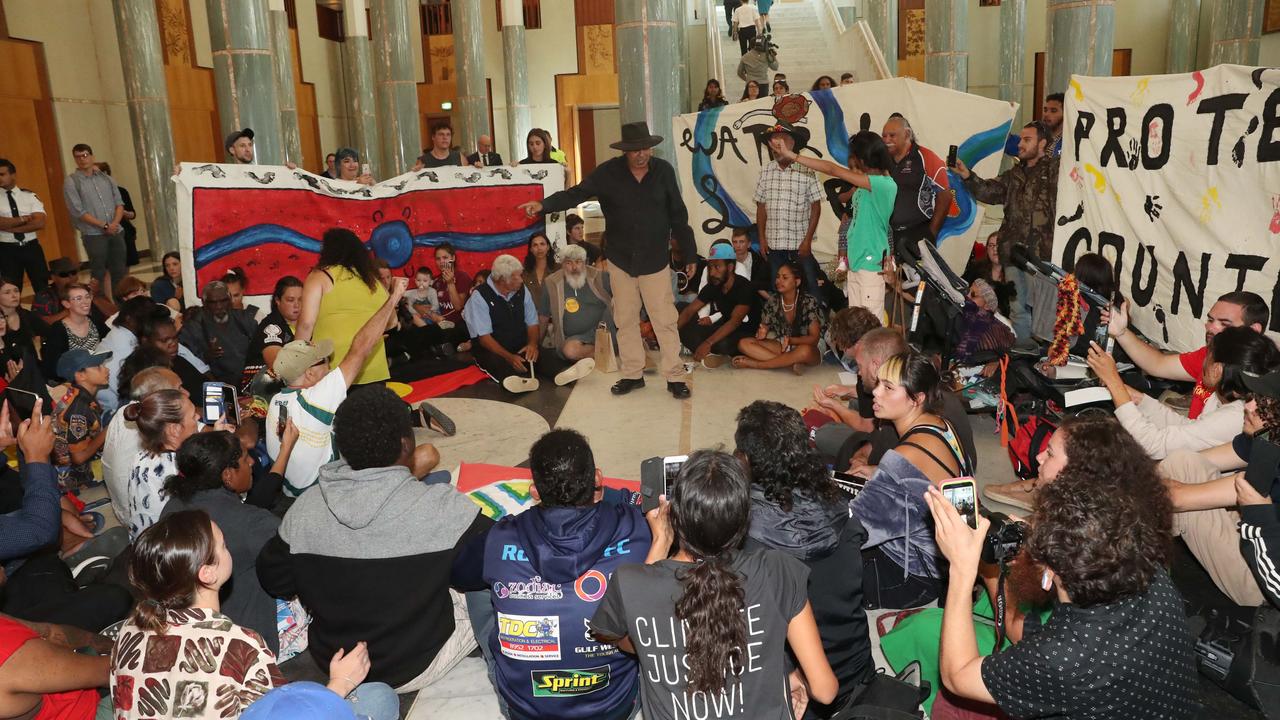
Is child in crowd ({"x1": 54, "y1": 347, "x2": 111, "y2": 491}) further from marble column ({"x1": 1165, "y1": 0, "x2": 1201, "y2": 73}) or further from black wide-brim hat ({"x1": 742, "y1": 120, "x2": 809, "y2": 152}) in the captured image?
marble column ({"x1": 1165, "y1": 0, "x2": 1201, "y2": 73})

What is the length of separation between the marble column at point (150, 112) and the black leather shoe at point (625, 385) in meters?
7.99

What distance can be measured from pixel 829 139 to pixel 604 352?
8.70ft

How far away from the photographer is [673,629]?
6.66 ft

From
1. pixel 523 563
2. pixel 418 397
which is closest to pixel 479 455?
pixel 418 397

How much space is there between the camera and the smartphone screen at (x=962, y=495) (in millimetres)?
2327

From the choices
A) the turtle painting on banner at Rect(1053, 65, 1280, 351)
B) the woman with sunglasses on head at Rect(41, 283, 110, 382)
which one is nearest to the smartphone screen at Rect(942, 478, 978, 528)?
the turtle painting on banner at Rect(1053, 65, 1280, 351)

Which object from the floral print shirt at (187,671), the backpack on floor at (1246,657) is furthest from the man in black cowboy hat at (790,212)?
the floral print shirt at (187,671)

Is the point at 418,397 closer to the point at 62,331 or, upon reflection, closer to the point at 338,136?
the point at 62,331

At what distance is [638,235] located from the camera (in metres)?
6.29

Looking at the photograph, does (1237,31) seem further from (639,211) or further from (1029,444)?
(1029,444)

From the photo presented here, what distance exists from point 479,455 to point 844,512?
319 cm

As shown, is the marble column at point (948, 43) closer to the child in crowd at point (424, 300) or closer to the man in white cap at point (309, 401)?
the child in crowd at point (424, 300)

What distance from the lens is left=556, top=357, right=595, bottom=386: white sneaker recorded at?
6945 mm

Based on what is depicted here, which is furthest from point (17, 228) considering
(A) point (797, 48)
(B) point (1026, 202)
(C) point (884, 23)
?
(C) point (884, 23)
